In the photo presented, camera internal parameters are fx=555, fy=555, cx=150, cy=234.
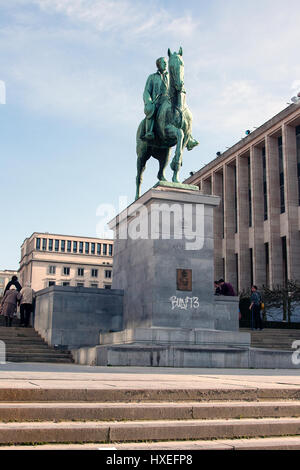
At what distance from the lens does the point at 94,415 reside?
5578 millimetres

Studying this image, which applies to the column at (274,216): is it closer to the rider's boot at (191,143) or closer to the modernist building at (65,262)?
the rider's boot at (191,143)

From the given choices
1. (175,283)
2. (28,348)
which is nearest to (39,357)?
(28,348)

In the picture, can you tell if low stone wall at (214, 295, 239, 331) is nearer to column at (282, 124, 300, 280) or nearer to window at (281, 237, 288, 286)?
column at (282, 124, 300, 280)

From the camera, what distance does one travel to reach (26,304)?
2269 centimetres

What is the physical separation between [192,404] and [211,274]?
1220 cm

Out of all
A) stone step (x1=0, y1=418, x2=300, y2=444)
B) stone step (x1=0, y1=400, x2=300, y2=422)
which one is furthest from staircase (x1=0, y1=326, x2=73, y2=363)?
stone step (x1=0, y1=418, x2=300, y2=444)

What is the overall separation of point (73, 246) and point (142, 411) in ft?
439

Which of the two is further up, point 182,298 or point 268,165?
point 268,165

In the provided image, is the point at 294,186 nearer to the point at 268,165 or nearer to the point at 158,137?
the point at 268,165

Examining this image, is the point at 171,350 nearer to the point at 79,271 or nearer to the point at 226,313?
the point at 226,313

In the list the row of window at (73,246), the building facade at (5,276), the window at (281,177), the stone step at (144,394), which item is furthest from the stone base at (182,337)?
the building facade at (5,276)

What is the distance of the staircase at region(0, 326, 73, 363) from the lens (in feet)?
55.8

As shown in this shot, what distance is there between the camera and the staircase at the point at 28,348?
55.8 ft
